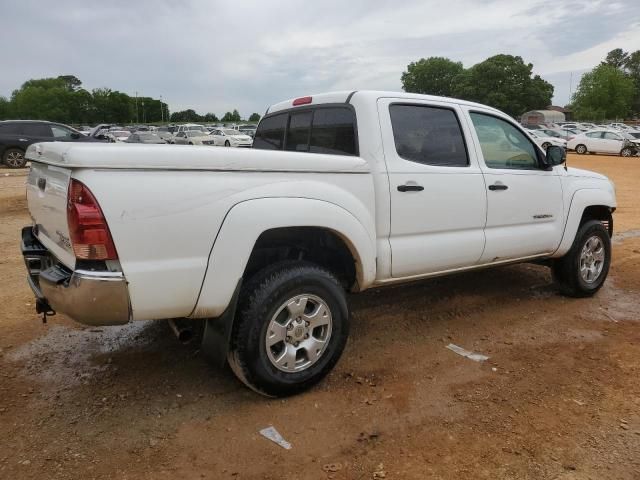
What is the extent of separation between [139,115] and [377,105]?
13624 centimetres

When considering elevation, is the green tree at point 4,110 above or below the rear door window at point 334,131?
above

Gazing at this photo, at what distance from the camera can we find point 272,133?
14.8 ft

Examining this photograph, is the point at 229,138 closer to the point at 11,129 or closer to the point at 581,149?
the point at 11,129

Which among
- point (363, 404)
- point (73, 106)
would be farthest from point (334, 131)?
point (73, 106)

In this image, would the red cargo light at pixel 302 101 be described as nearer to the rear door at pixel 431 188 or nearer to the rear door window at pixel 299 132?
the rear door window at pixel 299 132

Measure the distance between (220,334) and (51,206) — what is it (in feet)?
3.77

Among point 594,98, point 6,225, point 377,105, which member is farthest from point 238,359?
point 594,98

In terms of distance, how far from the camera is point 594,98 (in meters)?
81.9

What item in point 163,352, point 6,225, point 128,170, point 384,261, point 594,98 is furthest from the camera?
point 594,98

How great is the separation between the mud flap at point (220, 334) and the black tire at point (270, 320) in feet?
0.22

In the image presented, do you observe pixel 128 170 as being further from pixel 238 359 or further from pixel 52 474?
pixel 52 474

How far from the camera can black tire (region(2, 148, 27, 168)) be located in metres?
18.3

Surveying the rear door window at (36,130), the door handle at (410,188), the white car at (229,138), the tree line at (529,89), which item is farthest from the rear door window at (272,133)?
the tree line at (529,89)

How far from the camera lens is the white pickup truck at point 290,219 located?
249cm
